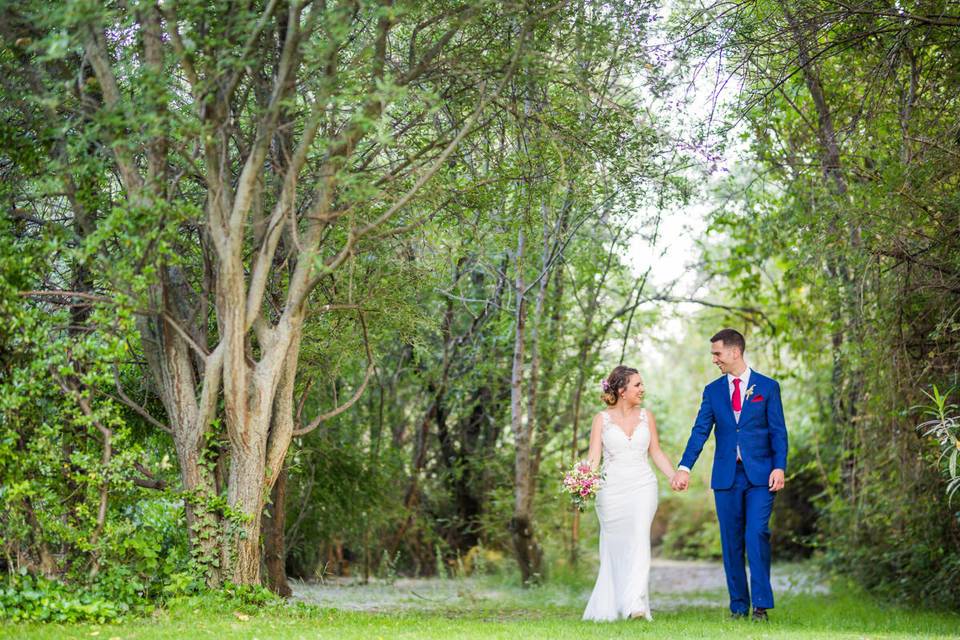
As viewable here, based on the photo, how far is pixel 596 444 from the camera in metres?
8.63

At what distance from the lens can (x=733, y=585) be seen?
8.19 metres

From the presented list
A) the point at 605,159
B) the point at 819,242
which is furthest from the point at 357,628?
the point at 819,242

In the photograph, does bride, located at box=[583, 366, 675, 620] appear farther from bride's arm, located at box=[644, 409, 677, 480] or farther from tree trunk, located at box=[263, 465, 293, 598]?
tree trunk, located at box=[263, 465, 293, 598]

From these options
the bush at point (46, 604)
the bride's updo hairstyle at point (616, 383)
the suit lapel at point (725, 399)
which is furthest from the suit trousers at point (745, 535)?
the bush at point (46, 604)

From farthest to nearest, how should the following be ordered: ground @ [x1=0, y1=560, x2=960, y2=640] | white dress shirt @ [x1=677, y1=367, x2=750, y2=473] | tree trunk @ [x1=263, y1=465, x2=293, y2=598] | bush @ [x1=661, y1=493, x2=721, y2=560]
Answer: bush @ [x1=661, y1=493, x2=721, y2=560], tree trunk @ [x1=263, y1=465, x2=293, y2=598], white dress shirt @ [x1=677, y1=367, x2=750, y2=473], ground @ [x1=0, y1=560, x2=960, y2=640]

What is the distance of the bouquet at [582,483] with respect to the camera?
8.38m

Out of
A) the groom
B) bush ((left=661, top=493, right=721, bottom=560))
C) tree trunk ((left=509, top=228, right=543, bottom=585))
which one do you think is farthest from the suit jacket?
bush ((left=661, top=493, right=721, bottom=560))

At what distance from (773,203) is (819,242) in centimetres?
274

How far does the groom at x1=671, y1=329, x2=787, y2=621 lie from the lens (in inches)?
316

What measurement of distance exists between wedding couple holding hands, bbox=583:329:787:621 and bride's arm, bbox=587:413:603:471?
0.02 metres

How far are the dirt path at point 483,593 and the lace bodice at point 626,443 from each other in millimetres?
2221

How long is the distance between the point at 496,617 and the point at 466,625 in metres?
1.84

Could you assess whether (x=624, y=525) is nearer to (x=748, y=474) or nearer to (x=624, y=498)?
(x=624, y=498)

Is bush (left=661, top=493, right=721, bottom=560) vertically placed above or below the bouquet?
below
